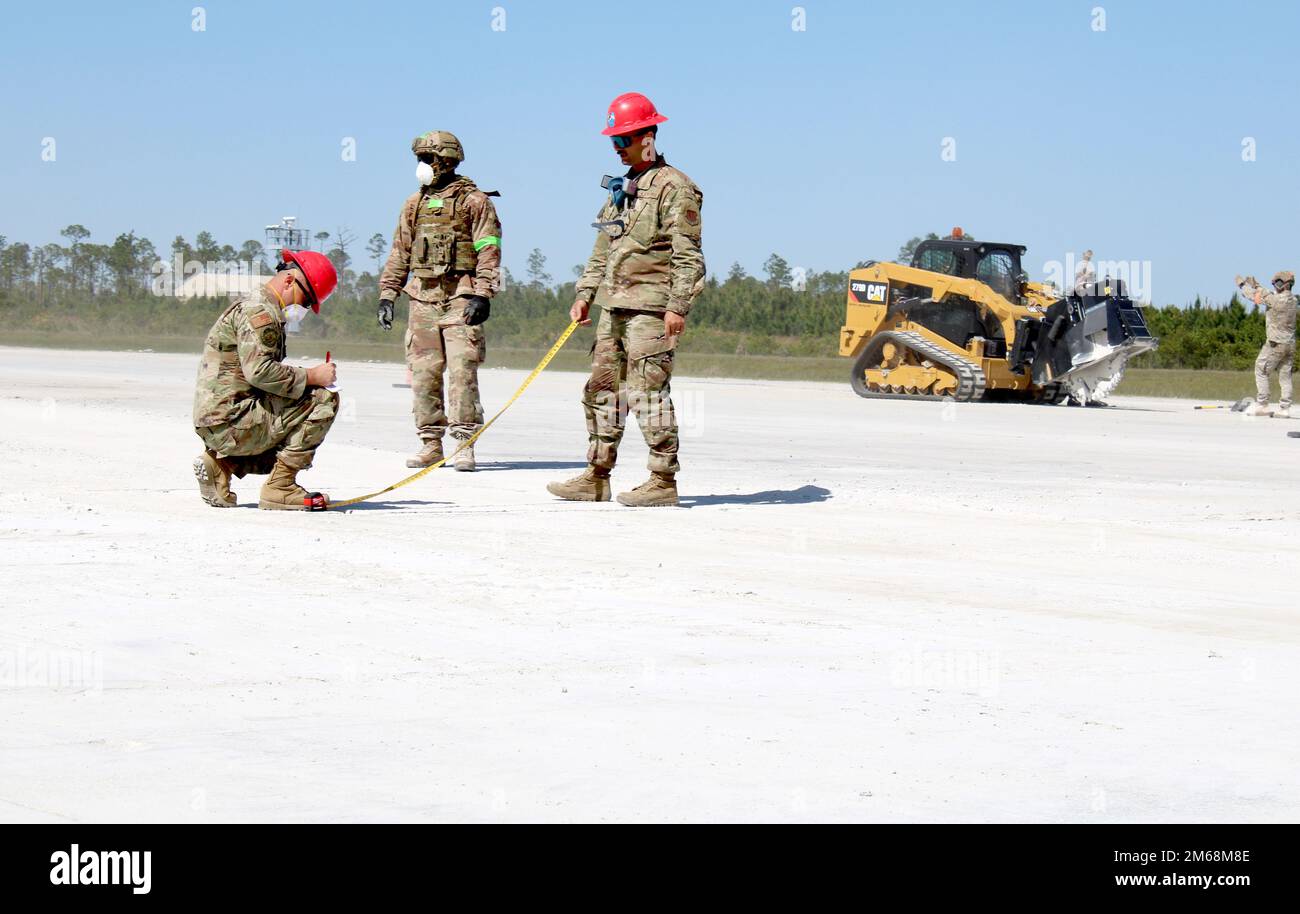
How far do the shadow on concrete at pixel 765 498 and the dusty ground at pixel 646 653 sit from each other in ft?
0.24

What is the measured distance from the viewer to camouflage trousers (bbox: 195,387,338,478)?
10.6 meters

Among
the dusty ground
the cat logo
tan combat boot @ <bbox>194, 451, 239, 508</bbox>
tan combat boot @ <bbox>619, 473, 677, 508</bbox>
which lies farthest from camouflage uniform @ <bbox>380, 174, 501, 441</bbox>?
the cat logo

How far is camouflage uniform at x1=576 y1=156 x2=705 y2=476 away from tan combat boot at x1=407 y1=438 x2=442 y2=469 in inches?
103

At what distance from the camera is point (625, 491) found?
12.2 metres

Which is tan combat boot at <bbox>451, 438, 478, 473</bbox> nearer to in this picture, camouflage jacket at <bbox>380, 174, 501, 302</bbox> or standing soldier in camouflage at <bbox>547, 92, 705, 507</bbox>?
camouflage jacket at <bbox>380, 174, 501, 302</bbox>

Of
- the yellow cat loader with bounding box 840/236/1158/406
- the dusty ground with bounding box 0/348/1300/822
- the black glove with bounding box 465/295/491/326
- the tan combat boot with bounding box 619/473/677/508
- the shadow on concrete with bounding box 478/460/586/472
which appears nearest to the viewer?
the dusty ground with bounding box 0/348/1300/822

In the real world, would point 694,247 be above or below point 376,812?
above

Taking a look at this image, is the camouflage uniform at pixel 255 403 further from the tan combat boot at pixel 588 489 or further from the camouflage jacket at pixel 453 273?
the camouflage jacket at pixel 453 273

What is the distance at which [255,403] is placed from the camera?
34.8 ft

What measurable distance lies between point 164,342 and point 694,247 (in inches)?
2010

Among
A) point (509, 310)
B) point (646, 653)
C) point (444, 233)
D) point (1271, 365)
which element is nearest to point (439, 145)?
point (444, 233)
